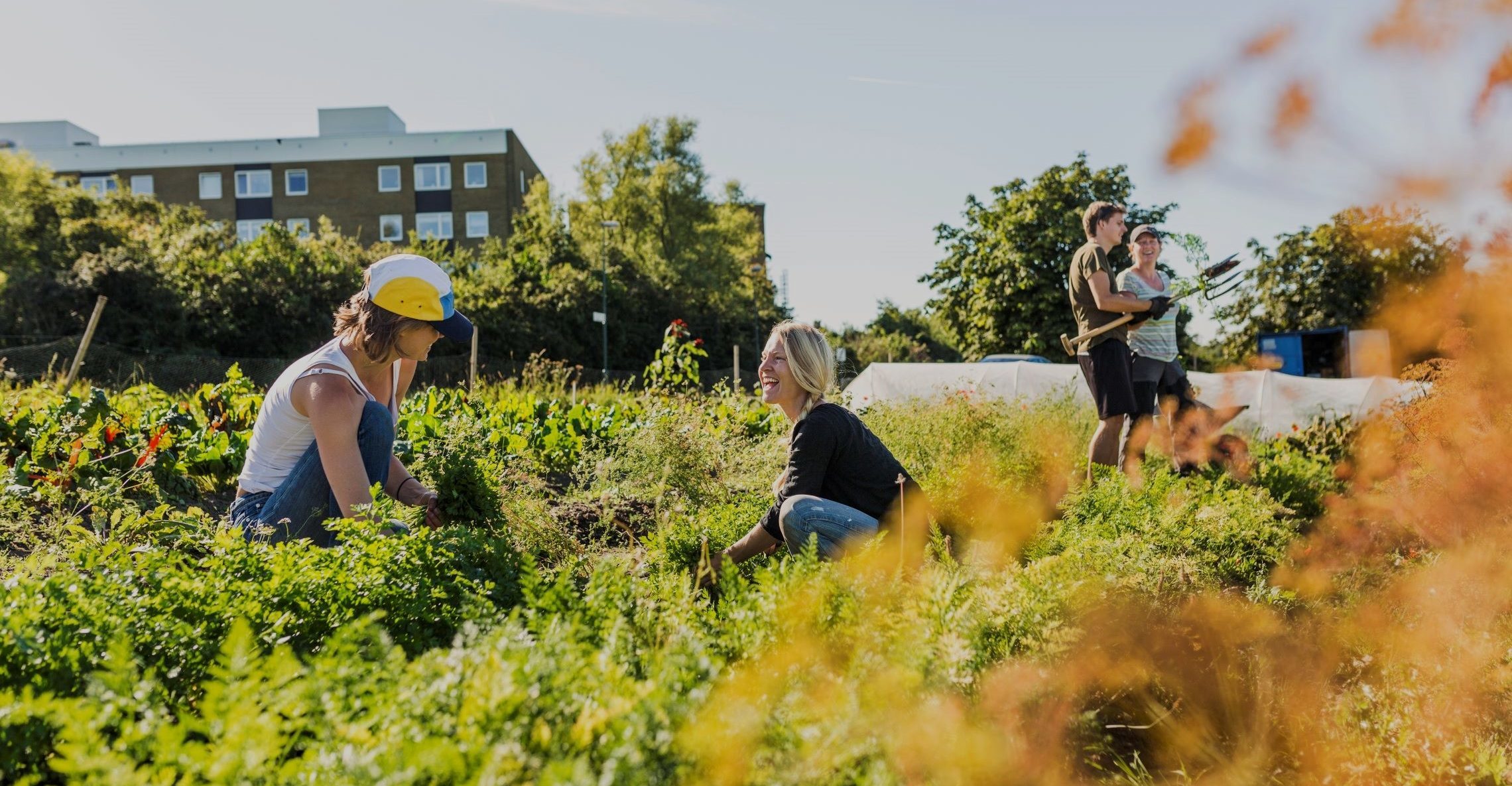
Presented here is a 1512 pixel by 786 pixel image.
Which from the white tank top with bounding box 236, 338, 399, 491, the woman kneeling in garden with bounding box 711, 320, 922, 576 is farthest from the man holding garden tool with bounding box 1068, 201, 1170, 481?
the white tank top with bounding box 236, 338, 399, 491

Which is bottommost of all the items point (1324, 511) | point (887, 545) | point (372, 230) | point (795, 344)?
point (1324, 511)

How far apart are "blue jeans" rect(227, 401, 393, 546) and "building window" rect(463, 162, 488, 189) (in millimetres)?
42308

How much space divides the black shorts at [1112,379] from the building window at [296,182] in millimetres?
44333

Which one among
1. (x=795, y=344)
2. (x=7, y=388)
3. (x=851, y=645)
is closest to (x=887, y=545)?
(x=795, y=344)

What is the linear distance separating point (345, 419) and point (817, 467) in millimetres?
1443

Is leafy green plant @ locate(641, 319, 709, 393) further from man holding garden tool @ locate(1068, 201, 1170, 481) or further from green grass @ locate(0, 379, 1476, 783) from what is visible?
green grass @ locate(0, 379, 1476, 783)

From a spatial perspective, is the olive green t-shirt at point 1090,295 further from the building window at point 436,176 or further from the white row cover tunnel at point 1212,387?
the building window at point 436,176

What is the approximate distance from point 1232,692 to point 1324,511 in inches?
147

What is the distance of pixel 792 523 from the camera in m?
3.21

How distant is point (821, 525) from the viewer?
320 centimetres

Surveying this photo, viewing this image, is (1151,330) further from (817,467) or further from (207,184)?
(207,184)

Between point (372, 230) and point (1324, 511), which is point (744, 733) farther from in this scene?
point (372, 230)

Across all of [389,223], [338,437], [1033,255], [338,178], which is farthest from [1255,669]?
[338,178]

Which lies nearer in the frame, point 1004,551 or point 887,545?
point 887,545
